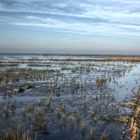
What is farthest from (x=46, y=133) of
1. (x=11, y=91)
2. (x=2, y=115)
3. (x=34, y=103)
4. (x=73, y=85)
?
(x=73, y=85)

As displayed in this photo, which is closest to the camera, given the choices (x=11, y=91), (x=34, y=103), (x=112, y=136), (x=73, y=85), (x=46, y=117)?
(x=112, y=136)

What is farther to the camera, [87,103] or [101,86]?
[101,86]

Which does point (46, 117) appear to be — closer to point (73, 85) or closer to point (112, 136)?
point (112, 136)

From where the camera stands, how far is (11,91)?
20.2 metres

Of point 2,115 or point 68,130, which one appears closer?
point 68,130

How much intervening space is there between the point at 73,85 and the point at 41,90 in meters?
2.96

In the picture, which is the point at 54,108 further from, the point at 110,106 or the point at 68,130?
the point at 68,130

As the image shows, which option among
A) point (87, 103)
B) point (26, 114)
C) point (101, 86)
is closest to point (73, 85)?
point (101, 86)

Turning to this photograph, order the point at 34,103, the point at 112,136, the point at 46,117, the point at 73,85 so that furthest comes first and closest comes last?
1. the point at 73,85
2. the point at 34,103
3. the point at 46,117
4. the point at 112,136

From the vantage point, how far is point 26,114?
1360cm

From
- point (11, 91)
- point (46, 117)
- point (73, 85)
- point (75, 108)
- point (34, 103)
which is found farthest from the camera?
point (73, 85)

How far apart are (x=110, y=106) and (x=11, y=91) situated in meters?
7.42

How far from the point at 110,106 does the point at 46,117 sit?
3785 mm

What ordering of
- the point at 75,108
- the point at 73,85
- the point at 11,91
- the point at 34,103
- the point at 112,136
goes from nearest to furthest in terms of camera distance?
the point at 112,136
the point at 75,108
the point at 34,103
the point at 11,91
the point at 73,85
